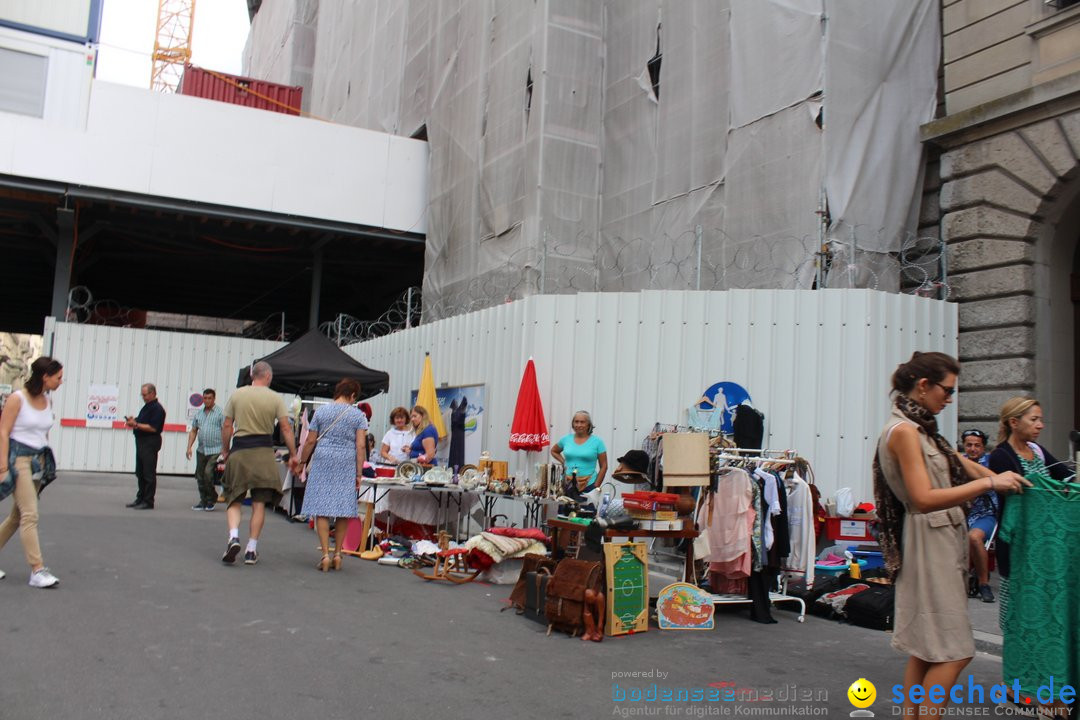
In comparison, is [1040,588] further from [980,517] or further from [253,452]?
[253,452]

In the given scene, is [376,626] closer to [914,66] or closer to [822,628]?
[822,628]

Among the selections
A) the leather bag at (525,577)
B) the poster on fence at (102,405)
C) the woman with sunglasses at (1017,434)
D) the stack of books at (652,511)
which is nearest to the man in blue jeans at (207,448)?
the poster on fence at (102,405)

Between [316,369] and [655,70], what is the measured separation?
7.33 meters

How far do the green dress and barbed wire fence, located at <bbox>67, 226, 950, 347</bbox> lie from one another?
21.9 ft

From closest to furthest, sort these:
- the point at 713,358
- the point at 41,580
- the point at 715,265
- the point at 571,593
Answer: the point at 571,593, the point at 41,580, the point at 713,358, the point at 715,265

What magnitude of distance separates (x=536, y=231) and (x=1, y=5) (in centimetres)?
1359

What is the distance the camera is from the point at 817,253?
10.9 m

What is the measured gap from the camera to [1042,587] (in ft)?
13.6

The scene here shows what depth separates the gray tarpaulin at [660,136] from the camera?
11.3 m

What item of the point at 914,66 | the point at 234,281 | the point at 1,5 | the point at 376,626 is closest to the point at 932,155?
the point at 914,66

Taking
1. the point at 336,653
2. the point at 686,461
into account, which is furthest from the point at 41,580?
the point at 686,461

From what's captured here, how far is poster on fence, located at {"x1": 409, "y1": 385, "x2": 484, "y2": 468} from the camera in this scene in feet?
41.9

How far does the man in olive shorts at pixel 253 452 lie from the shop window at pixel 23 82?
14087 mm

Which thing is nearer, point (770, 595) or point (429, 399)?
point (770, 595)
